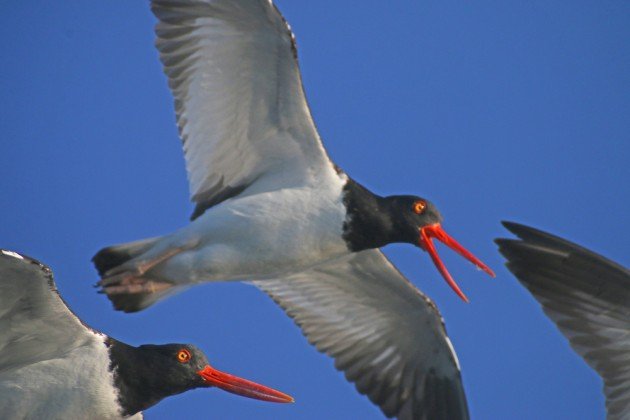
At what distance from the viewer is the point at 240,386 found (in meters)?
12.2

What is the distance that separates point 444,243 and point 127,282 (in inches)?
113

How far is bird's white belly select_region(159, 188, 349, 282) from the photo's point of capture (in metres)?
11.9

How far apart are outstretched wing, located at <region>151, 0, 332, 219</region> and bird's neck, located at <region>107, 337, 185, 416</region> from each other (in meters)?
1.70

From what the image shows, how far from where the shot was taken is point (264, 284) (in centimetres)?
1407

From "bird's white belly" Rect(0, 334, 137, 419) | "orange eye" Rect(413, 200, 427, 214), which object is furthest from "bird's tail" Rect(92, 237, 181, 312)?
"orange eye" Rect(413, 200, 427, 214)

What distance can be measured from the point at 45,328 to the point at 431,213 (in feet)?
11.8

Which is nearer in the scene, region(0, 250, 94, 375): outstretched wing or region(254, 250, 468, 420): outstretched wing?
region(0, 250, 94, 375): outstretched wing

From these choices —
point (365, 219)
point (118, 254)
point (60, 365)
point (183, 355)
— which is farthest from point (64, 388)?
point (365, 219)

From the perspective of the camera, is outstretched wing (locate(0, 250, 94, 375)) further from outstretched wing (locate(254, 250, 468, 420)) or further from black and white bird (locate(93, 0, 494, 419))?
outstretched wing (locate(254, 250, 468, 420))

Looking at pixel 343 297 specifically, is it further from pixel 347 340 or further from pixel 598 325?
pixel 598 325

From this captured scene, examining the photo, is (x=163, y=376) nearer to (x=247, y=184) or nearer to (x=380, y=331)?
(x=247, y=184)

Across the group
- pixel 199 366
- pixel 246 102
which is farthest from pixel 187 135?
pixel 199 366

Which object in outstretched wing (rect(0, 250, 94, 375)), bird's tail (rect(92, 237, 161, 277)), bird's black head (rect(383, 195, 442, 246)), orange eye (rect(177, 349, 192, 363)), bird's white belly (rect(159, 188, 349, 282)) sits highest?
bird's black head (rect(383, 195, 442, 246))

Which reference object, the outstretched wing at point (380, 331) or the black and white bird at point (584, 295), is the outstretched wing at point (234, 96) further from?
the black and white bird at point (584, 295)
